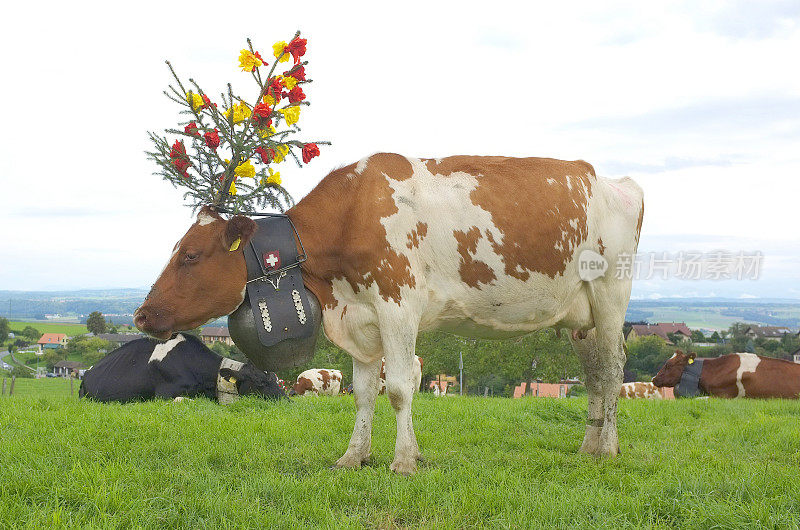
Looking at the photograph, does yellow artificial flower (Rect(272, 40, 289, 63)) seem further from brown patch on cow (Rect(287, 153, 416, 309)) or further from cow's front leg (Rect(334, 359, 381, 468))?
cow's front leg (Rect(334, 359, 381, 468))

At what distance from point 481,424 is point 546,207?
3.05m

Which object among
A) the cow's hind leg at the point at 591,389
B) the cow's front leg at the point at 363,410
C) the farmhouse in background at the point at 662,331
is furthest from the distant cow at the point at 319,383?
the farmhouse in background at the point at 662,331

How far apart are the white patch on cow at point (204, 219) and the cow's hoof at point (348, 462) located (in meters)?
2.41

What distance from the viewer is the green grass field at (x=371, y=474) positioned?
3.84 m

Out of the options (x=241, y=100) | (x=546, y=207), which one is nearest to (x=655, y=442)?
(x=546, y=207)

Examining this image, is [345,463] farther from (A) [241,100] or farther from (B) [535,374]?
(B) [535,374]

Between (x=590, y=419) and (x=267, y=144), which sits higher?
(x=267, y=144)

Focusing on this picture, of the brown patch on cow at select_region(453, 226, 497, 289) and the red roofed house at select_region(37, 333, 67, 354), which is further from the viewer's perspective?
the red roofed house at select_region(37, 333, 67, 354)

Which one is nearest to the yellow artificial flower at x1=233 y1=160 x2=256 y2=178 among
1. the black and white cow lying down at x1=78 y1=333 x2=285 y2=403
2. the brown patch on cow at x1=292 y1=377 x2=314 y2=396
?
the black and white cow lying down at x1=78 y1=333 x2=285 y2=403

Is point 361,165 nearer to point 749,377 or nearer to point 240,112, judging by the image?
point 240,112

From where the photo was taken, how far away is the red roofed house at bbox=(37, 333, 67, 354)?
13762 centimetres

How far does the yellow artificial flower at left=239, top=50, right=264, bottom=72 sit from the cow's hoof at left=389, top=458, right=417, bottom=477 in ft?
13.2

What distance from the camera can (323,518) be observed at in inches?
152

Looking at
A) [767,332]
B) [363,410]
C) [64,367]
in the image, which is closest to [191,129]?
[363,410]
